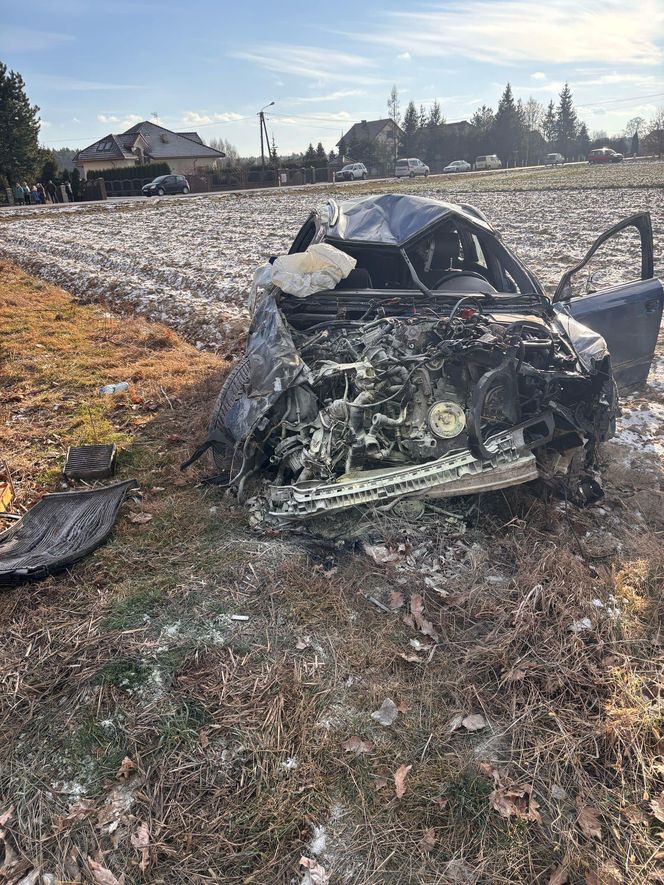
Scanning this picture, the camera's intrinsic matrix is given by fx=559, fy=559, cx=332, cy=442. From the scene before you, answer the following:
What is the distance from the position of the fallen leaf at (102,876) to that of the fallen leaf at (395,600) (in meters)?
1.74

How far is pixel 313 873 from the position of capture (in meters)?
2.09

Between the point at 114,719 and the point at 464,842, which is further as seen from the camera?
A: the point at 114,719

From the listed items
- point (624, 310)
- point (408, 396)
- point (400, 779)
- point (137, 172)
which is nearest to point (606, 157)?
point (137, 172)

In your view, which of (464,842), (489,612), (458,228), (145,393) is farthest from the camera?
(145,393)

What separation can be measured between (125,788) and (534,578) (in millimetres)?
2303

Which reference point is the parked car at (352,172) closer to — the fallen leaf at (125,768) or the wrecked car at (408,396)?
the wrecked car at (408,396)

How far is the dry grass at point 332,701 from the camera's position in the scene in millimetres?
2160

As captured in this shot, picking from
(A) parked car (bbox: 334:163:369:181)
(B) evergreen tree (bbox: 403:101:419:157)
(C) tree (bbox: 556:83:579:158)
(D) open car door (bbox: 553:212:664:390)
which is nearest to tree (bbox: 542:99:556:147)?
(C) tree (bbox: 556:83:579:158)

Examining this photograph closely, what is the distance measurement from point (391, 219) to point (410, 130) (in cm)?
6663

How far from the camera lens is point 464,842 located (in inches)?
85.2

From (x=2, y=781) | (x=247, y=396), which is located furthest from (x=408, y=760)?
(x=247, y=396)

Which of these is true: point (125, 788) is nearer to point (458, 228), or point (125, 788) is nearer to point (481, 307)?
point (481, 307)

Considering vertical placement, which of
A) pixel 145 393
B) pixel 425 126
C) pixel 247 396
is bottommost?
pixel 145 393

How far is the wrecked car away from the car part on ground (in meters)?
0.94
